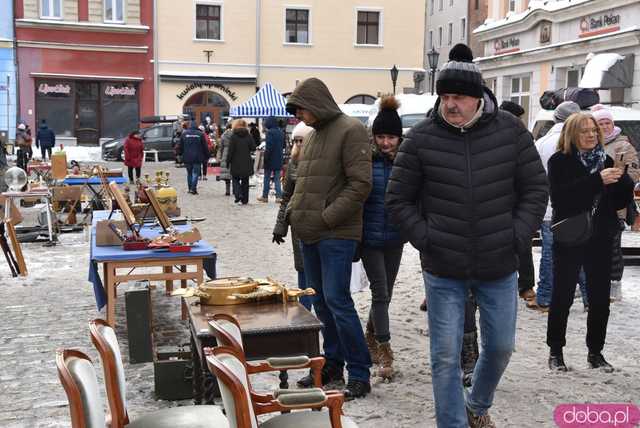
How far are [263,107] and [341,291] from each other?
70.7ft

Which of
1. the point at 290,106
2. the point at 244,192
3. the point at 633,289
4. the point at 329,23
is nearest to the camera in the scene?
the point at 290,106

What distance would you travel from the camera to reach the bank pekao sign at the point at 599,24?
2170 cm

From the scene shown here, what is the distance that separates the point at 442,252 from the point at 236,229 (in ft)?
33.3

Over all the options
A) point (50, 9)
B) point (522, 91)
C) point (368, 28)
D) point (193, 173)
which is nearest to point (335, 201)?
point (193, 173)

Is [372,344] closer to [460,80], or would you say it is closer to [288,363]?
[288,363]

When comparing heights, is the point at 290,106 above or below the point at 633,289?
above

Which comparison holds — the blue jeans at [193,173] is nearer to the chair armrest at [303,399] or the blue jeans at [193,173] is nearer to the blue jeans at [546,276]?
the blue jeans at [546,276]

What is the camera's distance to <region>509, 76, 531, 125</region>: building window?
27000mm

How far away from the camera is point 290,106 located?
5297 millimetres

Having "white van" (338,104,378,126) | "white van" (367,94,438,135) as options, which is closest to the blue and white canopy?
"white van" (338,104,378,126)

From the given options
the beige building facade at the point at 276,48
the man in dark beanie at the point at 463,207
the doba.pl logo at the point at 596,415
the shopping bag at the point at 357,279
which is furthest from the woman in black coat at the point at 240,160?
the beige building facade at the point at 276,48

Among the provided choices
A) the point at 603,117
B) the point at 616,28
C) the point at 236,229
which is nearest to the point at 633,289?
the point at 603,117

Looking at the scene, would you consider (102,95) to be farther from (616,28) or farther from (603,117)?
(603,117)

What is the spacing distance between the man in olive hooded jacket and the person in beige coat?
1.95m
